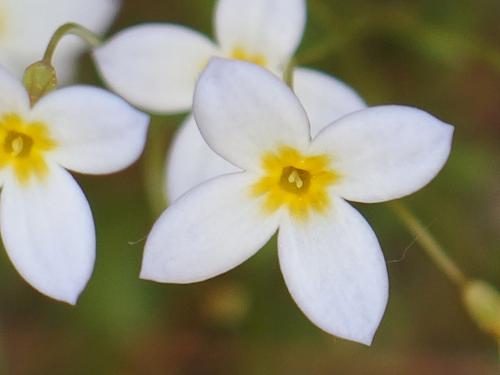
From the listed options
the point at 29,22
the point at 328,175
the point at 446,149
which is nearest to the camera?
the point at 446,149

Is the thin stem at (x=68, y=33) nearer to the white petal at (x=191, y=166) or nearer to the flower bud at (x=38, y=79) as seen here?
the flower bud at (x=38, y=79)

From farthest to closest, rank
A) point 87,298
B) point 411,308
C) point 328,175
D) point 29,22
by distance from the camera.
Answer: point 411,308
point 87,298
point 29,22
point 328,175

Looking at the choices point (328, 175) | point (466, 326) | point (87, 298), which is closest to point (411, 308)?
point (466, 326)

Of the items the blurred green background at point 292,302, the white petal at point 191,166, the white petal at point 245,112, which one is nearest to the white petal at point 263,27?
the white petal at point 191,166

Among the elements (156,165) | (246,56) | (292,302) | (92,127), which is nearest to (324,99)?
(246,56)

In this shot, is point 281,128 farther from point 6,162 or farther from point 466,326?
point 466,326

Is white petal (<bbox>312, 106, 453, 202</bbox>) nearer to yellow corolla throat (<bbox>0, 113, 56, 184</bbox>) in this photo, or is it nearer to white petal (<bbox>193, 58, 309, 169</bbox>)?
white petal (<bbox>193, 58, 309, 169</bbox>)
